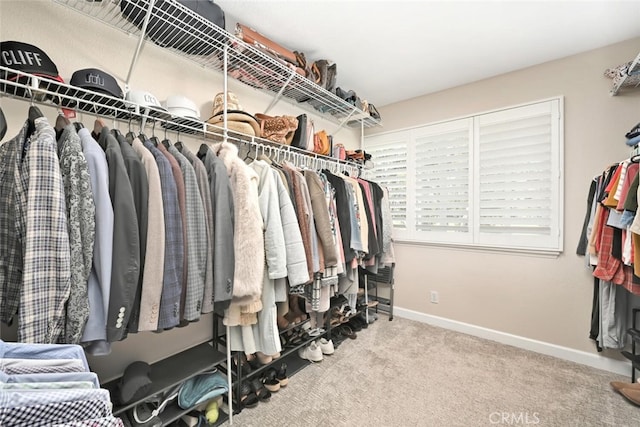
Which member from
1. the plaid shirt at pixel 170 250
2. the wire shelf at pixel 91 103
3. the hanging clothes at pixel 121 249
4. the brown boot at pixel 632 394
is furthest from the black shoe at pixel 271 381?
the brown boot at pixel 632 394

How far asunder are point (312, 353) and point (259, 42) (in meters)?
2.23

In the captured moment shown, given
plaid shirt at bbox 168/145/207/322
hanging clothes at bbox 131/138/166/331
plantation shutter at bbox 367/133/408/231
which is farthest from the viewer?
plantation shutter at bbox 367/133/408/231

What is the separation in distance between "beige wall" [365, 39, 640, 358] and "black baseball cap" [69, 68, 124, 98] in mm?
2774

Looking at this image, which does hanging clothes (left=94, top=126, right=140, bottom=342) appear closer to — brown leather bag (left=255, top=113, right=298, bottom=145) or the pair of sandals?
brown leather bag (left=255, top=113, right=298, bottom=145)

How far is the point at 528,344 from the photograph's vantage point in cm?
230

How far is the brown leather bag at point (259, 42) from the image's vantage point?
62.0 inches

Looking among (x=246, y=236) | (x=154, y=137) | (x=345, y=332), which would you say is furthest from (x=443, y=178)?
(x=154, y=137)

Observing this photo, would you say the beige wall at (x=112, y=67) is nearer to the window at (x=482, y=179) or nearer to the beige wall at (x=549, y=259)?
the window at (x=482, y=179)

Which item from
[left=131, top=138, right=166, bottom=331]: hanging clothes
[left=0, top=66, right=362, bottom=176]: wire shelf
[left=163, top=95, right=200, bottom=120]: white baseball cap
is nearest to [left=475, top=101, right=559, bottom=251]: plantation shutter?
[left=0, top=66, right=362, bottom=176]: wire shelf

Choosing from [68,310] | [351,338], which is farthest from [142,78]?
[351,338]

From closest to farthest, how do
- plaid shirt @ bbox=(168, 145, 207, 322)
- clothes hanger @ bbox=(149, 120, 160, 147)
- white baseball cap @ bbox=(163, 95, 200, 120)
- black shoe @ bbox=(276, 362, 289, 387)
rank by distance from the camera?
1. plaid shirt @ bbox=(168, 145, 207, 322)
2. clothes hanger @ bbox=(149, 120, 160, 147)
3. white baseball cap @ bbox=(163, 95, 200, 120)
4. black shoe @ bbox=(276, 362, 289, 387)

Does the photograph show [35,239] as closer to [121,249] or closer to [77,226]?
[77,226]

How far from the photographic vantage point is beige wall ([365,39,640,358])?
2025mm

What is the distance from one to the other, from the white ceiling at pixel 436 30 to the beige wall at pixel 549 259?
0.12 metres
